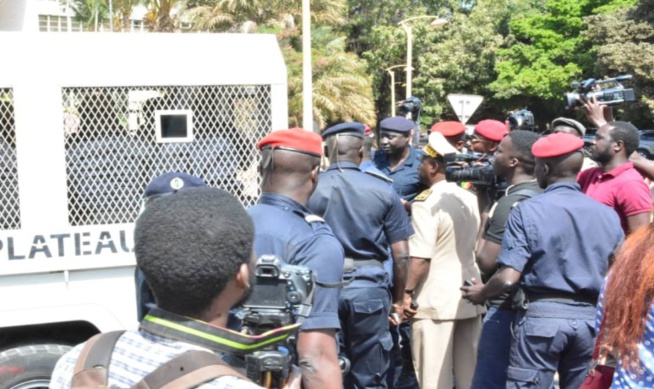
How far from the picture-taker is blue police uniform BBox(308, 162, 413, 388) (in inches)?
151

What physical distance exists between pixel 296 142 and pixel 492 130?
117 inches

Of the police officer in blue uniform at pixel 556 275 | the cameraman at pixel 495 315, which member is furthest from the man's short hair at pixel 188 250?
the cameraman at pixel 495 315

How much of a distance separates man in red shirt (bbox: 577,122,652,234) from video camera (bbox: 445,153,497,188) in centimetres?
63

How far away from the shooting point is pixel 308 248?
2.44m

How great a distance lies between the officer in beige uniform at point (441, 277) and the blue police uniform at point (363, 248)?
0.35m

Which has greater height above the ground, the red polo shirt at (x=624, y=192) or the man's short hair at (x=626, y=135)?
the man's short hair at (x=626, y=135)

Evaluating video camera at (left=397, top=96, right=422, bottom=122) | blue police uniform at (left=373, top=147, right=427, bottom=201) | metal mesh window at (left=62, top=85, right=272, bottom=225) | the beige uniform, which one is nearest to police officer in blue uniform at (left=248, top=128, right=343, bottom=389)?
metal mesh window at (left=62, top=85, right=272, bottom=225)

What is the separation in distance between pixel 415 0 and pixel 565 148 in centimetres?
3877

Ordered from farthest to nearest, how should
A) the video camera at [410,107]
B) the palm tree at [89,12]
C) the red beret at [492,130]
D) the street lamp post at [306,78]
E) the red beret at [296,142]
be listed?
the palm tree at [89,12]
the street lamp post at [306,78]
the video camera at [410,107]
the red beret at [492,130]
the red beret at [296,142]

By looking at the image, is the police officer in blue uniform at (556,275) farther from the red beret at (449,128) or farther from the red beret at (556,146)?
the red beret at (449,128)

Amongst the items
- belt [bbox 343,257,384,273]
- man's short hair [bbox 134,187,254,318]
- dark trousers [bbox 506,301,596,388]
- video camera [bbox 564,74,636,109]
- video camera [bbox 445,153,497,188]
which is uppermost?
video camera [bbox 564,74,636,109]

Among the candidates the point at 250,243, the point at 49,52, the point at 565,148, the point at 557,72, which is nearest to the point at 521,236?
the point at 565,148

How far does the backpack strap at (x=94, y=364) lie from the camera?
1.45m

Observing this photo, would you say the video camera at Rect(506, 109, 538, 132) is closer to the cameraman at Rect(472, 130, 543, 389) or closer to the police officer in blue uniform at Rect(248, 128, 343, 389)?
the cameraman at Rect(472, 130, 543, 389)
